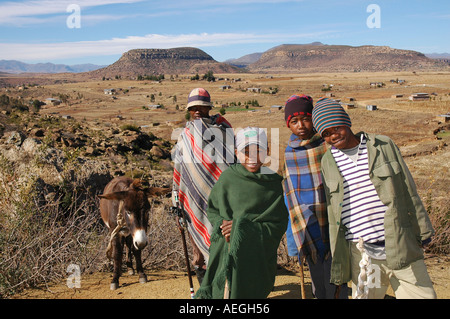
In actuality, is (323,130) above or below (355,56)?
below

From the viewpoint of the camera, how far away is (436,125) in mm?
23328

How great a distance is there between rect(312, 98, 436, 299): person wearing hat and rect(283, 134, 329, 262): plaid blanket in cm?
13

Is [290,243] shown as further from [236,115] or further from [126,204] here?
[236,115]

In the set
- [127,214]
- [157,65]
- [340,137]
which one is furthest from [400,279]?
[157,65]

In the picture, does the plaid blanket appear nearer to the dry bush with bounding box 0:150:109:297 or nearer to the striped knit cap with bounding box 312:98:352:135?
the striped knit cap with bounding box 312:98:352:135

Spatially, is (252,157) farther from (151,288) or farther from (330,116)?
(151,288)

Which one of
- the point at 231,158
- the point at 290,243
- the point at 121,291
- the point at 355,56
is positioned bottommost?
the point at 121,291

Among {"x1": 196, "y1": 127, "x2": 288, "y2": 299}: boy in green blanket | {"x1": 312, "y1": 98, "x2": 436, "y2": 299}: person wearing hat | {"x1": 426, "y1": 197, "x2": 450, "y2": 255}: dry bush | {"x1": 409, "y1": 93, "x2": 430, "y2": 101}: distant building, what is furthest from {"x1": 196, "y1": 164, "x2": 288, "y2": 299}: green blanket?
{"x1": 409, "y1": 93, "x2": 430, "y2": 101}: distant building

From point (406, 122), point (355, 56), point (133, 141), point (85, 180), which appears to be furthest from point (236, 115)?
point (355, 56)

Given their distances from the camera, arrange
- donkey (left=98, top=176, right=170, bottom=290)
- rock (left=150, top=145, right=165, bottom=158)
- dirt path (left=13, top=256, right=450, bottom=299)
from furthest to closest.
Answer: rock (left=150, top=145, right=165, bottom=158), dirt path (left=13, top=256, right=450, bottom=299), donkey (left=98, top=176, right=170, bottom=290)

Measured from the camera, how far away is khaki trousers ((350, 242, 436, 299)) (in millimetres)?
2299

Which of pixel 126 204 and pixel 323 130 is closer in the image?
pixel 323 130

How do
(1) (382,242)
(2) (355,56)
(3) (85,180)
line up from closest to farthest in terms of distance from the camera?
1. (1) (382,242)
2. (3) (85,180)
3. (2) (355,56)
